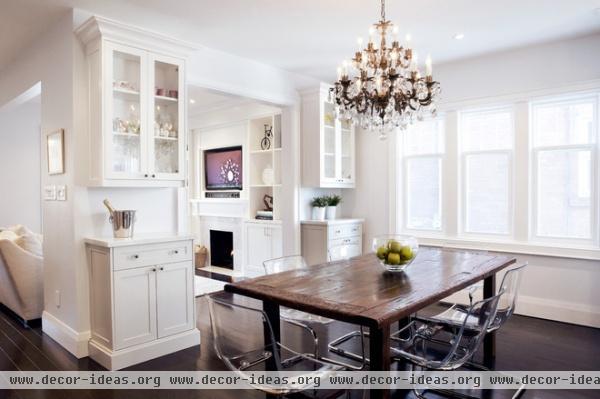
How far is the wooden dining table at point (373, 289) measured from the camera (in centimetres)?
184

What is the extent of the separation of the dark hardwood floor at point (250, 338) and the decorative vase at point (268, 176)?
2758 mm

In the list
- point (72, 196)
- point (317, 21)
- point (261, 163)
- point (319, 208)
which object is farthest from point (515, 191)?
point (72, 196)

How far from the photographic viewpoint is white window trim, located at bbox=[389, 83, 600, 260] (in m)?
3.91

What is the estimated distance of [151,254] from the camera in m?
3.15

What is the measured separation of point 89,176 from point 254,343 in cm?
194

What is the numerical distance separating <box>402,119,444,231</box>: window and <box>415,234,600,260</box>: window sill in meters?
0.19

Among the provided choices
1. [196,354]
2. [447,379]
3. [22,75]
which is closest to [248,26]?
[22,75]

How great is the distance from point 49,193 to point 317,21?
283cm

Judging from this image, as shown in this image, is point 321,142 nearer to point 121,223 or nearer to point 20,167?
point 121,223

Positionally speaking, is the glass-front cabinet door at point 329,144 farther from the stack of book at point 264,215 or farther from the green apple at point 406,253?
the green apple at point 406,253

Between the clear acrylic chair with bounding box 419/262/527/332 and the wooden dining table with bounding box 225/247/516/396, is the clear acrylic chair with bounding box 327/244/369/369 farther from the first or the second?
the clear acrylic chair with bounding box 419/262/527/332

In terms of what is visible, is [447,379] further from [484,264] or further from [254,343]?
[254,343]

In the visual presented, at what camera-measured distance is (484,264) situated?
2885mm

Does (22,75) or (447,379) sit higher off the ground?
(22,75)
